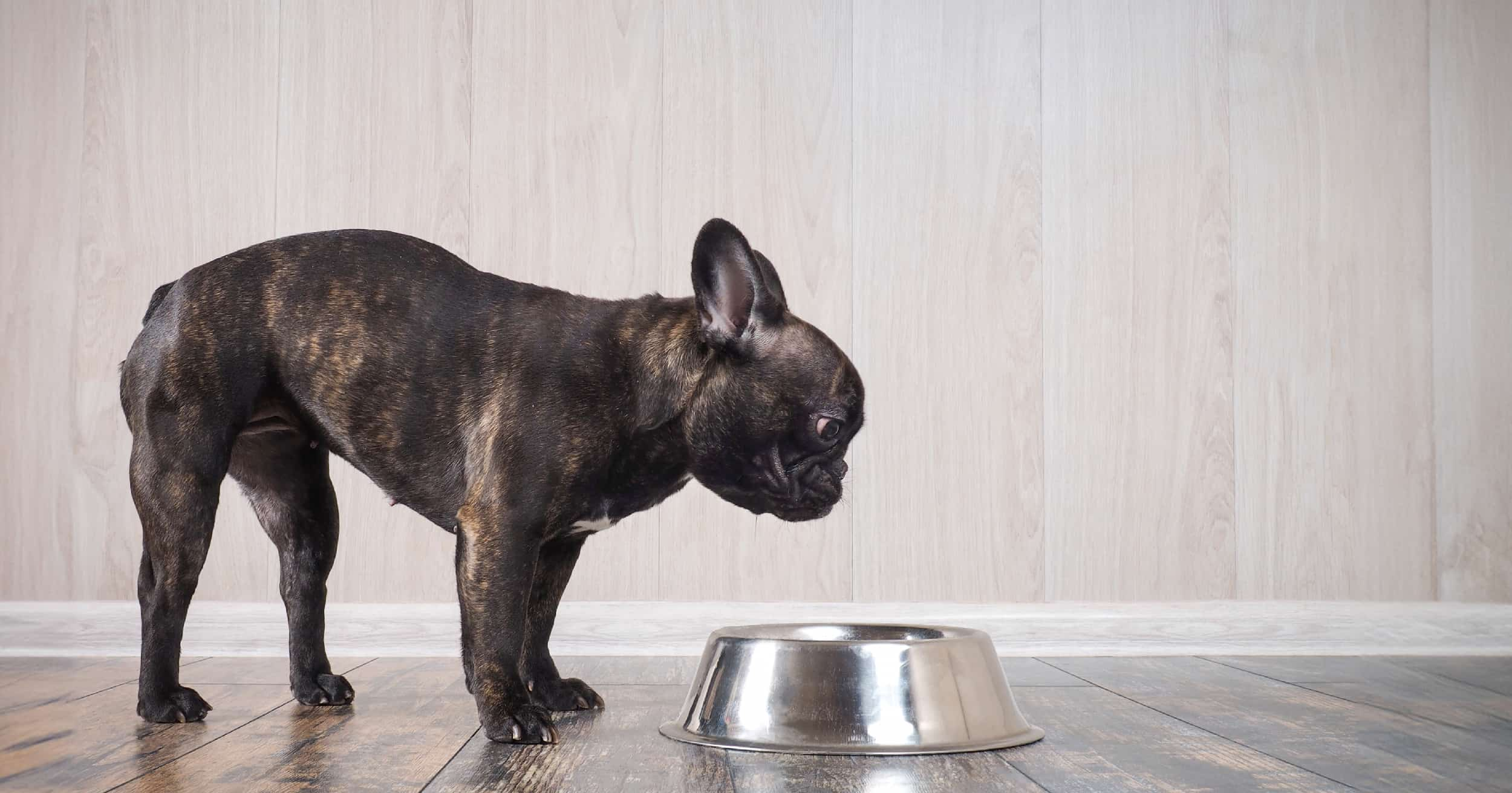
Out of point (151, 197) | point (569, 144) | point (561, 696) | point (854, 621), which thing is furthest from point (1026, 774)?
point (151, 197)

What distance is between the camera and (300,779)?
1596 millimetres

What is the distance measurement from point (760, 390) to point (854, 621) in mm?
1456

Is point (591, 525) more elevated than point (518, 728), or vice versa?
point (591, 525)

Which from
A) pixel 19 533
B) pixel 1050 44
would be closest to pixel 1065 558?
pixel 1050 44

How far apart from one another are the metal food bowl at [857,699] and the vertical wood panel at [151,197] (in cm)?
197

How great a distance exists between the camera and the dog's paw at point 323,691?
2.30 meters

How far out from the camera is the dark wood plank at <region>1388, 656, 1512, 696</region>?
2701 mm

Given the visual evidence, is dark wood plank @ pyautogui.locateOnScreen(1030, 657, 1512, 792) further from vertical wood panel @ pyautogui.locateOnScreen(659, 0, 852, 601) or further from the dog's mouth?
vertical wood panel @ pyautogui.locateOnScreen(659, 0, 852, 601)

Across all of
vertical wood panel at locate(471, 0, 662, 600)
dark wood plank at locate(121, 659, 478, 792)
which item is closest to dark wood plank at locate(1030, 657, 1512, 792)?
dark wood plank at locate(121, 659, 478, 792)

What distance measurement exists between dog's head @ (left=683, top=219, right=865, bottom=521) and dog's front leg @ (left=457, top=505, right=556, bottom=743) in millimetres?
327

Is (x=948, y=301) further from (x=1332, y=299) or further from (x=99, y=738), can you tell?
(x=99, y=738)

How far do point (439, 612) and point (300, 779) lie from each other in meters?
1.72

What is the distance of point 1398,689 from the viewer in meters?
2.58

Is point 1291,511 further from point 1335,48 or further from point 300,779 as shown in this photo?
point 300,779
